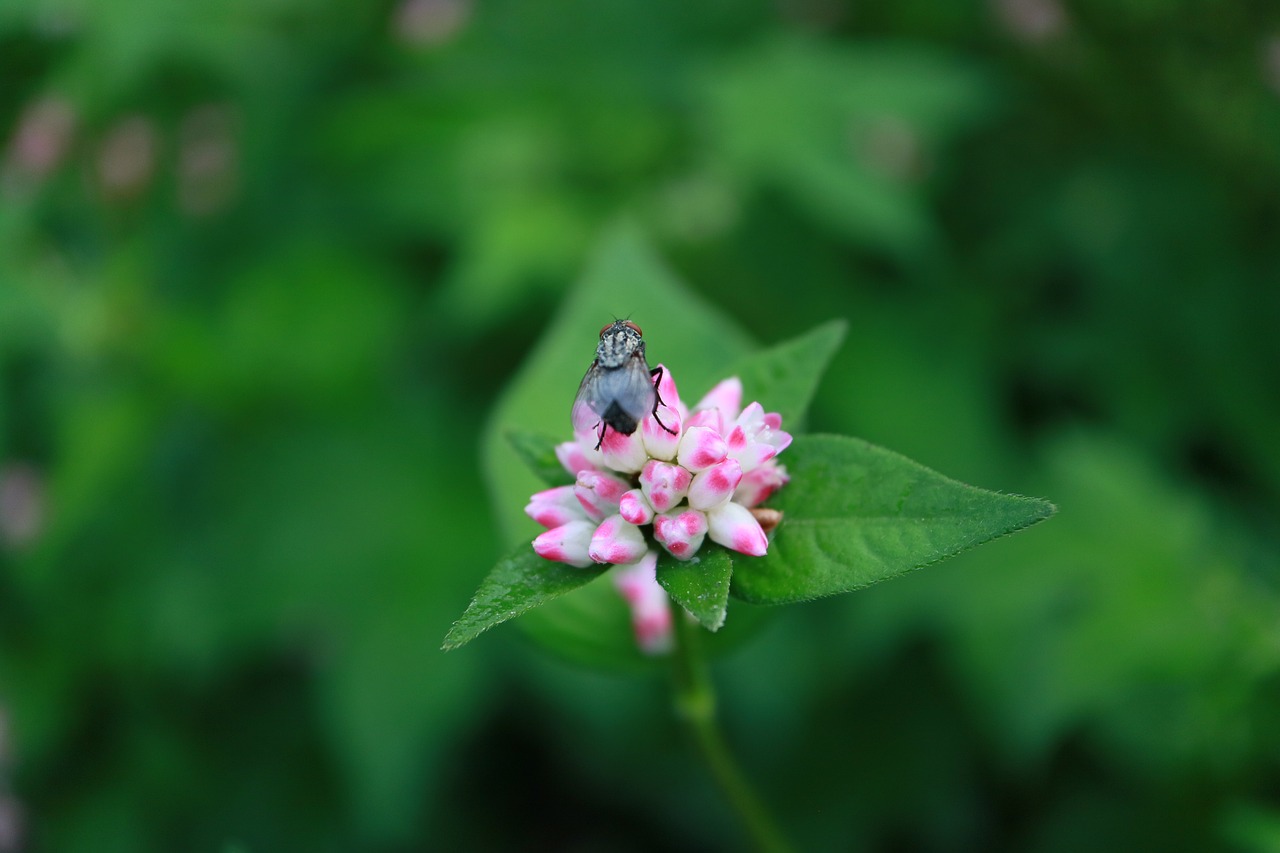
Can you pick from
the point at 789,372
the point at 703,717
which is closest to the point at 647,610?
the point at 703,717

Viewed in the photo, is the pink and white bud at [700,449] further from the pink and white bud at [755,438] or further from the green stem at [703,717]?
the green stem at [703,717]

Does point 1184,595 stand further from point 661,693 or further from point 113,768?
point 113,768

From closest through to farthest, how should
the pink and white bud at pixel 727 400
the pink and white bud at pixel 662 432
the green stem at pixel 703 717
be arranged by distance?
the pink and white bud at pixel 662 432
the pink and white bud at pixel 727 400
the green stem at pixel 703 717

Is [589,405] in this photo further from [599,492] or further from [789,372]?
[789,372]

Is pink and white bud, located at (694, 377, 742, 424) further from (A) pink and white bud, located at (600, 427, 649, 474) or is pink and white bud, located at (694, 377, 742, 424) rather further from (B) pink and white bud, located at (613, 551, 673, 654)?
(B) pink and white bud, located at (613, 551, 673, 654)

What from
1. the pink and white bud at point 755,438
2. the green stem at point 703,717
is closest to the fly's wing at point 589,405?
the pink and white bud at point 755,438
